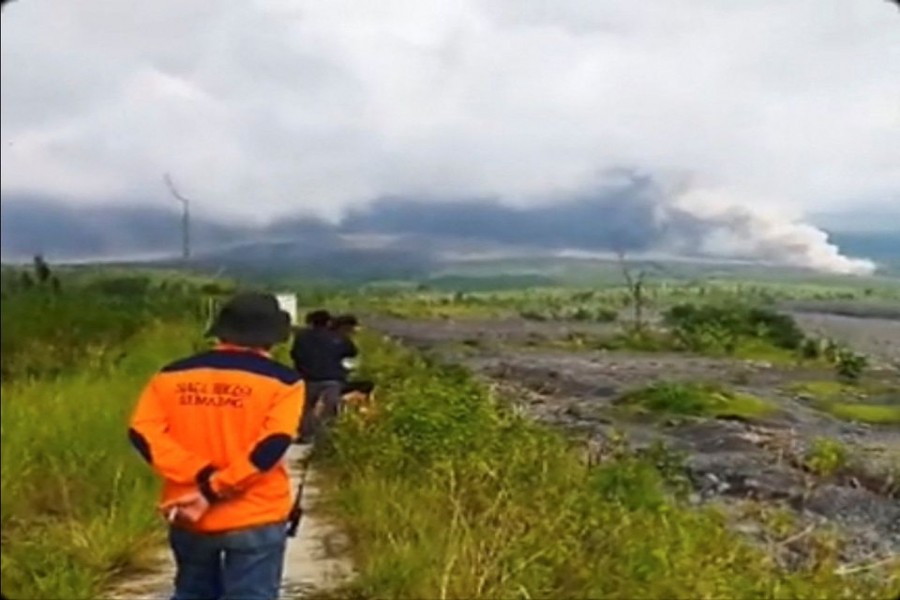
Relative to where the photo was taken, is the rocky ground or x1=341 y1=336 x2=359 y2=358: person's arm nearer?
x1=341 y1=336 x2=359 y2=358: person's arm

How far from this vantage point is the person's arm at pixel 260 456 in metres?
4.04

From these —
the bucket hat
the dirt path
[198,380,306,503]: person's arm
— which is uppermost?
the bucket hat

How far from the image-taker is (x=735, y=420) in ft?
26.8

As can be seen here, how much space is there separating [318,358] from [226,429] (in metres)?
0.41

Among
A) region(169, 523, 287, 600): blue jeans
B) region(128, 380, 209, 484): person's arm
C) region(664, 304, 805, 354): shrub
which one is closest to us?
region(128, 380, 209, 484): person's arm

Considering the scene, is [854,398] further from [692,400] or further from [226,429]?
[226,429]

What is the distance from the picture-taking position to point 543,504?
6.44 meters

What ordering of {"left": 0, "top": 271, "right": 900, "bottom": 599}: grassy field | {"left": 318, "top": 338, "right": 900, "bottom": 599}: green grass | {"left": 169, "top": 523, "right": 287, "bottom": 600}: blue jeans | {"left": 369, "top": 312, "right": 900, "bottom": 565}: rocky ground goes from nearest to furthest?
{"left": 0, "top": 271, "right": 900, "bottom": 599}: grassy field < {"left": 169, "top": 523, "right": 287, "bottom": 600}: blue jeans < {"left": 369, "top": 312, "right": 900, "bottom": 565}: rocky ground < {"left": 318, "top": 338, "right": 900, "bottom": 599}: green grass

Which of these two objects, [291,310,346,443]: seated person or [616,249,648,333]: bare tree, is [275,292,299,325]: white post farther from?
[616,249,648,333]: bare tree

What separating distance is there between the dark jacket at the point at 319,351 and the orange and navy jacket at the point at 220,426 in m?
0.17

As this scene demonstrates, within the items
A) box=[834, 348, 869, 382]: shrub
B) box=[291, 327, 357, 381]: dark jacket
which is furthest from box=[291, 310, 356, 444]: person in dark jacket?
box=[834, 348, 869, 382]: shrub

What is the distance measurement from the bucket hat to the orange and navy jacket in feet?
0.20

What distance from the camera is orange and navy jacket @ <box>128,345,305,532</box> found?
3967 mm

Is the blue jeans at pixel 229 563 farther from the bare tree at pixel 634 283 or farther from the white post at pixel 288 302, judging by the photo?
the bare tree at pixel 634 283
